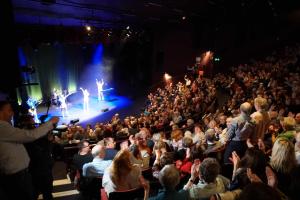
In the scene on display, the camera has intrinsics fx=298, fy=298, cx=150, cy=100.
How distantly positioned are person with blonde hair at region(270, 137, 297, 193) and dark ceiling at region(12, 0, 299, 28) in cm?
688

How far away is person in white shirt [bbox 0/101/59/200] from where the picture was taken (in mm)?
2719

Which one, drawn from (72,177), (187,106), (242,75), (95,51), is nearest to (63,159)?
(72,177)

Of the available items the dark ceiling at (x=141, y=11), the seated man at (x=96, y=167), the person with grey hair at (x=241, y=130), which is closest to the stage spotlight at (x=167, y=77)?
the dark ceiling at (x=141, y=11)

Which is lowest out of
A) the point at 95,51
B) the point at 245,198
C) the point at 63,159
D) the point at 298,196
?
the point at 63,159

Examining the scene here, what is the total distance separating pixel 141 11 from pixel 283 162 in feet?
36.8

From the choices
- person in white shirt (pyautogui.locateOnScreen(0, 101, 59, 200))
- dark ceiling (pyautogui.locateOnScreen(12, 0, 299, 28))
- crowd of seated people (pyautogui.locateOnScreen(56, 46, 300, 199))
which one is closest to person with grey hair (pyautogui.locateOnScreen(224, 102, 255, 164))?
crowd of seated people (pyautogui.locateOnScreen(56, 46, 300, 199))

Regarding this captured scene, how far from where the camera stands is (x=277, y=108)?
7.85 metres

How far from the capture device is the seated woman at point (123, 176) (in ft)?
10.5

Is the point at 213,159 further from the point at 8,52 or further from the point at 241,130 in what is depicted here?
the point at 8,52

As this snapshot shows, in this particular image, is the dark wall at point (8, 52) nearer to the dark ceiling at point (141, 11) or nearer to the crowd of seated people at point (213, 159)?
the crowd of seated people at point (213, 159)

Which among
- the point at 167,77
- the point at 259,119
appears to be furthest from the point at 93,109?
the point at 259,119

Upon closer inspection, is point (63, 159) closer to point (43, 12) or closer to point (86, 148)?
point (86, 148)

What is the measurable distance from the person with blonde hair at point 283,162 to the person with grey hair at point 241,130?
3.37 ft

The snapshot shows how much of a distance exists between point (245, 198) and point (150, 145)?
430 centimetres
